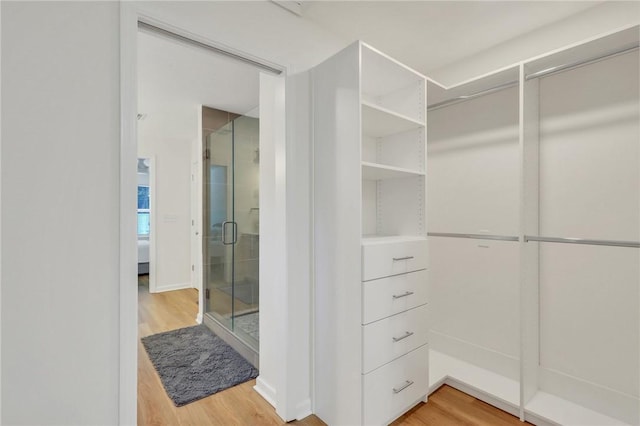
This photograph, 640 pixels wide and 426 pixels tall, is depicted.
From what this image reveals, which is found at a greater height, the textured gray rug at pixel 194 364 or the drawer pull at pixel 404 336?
the drawer pull at pixel 404 336

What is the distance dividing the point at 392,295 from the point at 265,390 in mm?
1121

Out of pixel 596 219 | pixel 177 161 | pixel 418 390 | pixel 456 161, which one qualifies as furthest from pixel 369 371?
pixel 177 161

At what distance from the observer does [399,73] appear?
196cm

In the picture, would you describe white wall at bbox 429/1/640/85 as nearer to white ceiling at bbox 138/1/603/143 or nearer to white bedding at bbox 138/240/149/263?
white ceiling at bbox 138/1/603/143

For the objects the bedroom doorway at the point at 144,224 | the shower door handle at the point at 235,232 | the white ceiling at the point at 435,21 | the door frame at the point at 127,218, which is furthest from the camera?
the bedroom doorway at the point at 144,224

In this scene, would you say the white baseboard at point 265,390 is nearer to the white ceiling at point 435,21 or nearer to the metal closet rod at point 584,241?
the metal closet rod at point 584,241

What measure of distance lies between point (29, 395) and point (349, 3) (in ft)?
7.86

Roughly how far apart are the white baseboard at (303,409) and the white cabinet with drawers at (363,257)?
0.23ft

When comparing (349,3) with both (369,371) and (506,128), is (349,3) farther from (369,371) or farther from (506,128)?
(369,371)

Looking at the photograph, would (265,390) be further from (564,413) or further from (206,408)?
(564,413)

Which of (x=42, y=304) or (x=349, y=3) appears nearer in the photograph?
(x=42, y=304)

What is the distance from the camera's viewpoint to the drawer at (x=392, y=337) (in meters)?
1.64

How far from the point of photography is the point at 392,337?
1.79m

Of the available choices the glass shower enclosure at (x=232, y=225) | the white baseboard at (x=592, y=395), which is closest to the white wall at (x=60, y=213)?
the glass shower enclosure at (x=232, y=225)
